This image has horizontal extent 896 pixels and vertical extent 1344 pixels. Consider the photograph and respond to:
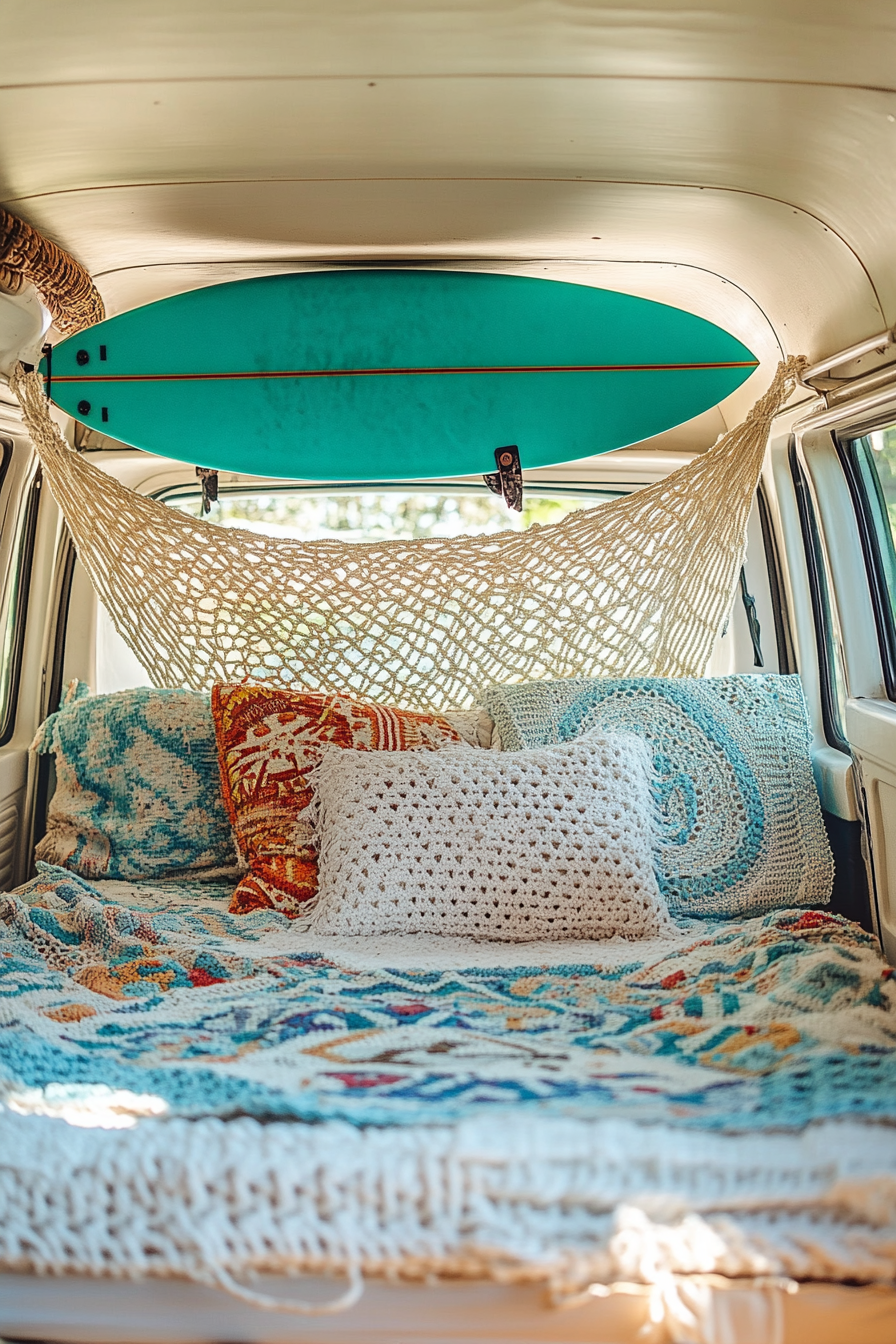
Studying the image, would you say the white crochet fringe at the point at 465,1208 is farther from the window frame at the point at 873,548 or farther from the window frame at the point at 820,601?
the window frame at the point at 820,601

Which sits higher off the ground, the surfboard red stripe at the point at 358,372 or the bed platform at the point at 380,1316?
the surfboard red stripe at the point at 358,372

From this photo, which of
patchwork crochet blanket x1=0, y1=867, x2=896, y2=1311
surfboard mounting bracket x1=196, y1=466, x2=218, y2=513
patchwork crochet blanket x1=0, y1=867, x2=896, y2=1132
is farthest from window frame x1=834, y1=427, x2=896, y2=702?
surfboard mounting bracket x1=196, y1=466, x2=218, y2=513

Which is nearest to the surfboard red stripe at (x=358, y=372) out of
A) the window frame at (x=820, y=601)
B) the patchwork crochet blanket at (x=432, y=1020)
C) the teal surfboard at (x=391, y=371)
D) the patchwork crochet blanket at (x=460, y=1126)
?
the teal surfboard at (x=391, y=371)

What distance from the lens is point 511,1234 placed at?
0.74 meters

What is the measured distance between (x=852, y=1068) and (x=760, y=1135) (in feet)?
0.60

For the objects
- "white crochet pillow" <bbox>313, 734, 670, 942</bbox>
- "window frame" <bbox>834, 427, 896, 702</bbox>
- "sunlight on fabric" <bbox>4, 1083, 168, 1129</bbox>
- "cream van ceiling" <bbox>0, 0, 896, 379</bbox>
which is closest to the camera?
"sunlight on fabric" <bbox>4, 1083, 168, 1129</bbox>

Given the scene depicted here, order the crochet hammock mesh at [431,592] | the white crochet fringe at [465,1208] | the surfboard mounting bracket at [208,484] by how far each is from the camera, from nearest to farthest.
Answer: the white crochet fringe at [465,1208] → the crochet hammock mesh at [431,592] → the surfboard mounting bracket at [208,484]

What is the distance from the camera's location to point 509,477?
6.98 ft

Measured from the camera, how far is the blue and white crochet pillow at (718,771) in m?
1.60

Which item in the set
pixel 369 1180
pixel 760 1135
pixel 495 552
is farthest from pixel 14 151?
pixel 760 1135

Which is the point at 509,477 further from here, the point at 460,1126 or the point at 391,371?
the point at 460,1126

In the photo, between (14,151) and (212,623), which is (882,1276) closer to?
(212,623)

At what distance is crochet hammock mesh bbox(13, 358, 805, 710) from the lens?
192 centimetres

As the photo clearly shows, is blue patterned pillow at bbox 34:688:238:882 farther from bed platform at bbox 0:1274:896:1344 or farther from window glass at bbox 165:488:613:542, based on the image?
bed platform at bbox 0:1274:896:1344
